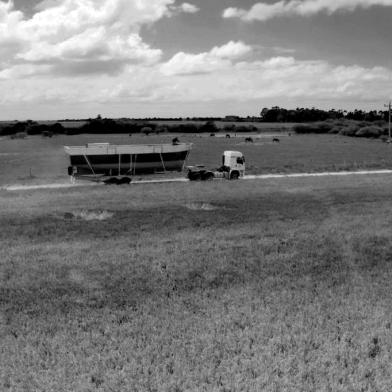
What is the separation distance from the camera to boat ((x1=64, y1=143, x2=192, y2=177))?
39.5 m

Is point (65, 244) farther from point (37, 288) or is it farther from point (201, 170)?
point (201, 170)

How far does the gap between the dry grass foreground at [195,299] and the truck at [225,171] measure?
17582 mm

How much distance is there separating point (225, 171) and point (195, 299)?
31.3m

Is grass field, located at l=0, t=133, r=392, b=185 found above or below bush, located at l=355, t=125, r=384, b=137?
below

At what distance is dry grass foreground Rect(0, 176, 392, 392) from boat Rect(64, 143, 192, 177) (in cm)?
1629

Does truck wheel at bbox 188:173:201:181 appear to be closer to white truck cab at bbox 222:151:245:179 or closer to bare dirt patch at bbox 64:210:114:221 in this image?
white truck cab at bbox 222:151:245:179

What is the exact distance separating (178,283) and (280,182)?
25.2 meters

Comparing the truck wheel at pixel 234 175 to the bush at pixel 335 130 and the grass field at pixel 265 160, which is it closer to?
the grass field at pixel 265 160

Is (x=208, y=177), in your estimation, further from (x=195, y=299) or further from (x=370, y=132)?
(x=370, y=132)

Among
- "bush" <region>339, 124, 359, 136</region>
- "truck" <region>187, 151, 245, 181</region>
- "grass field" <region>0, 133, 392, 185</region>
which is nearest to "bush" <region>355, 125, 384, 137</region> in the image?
"bush" <region>339, 124, 359, 136</region>

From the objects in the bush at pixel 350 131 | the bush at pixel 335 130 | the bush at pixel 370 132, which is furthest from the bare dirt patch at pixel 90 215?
the bush at pixel 335 130

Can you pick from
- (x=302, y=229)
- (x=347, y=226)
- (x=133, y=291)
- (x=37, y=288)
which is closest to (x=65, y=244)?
(x=37, y=288)

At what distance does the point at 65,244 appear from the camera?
1739 cm

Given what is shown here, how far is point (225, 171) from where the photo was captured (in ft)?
141
